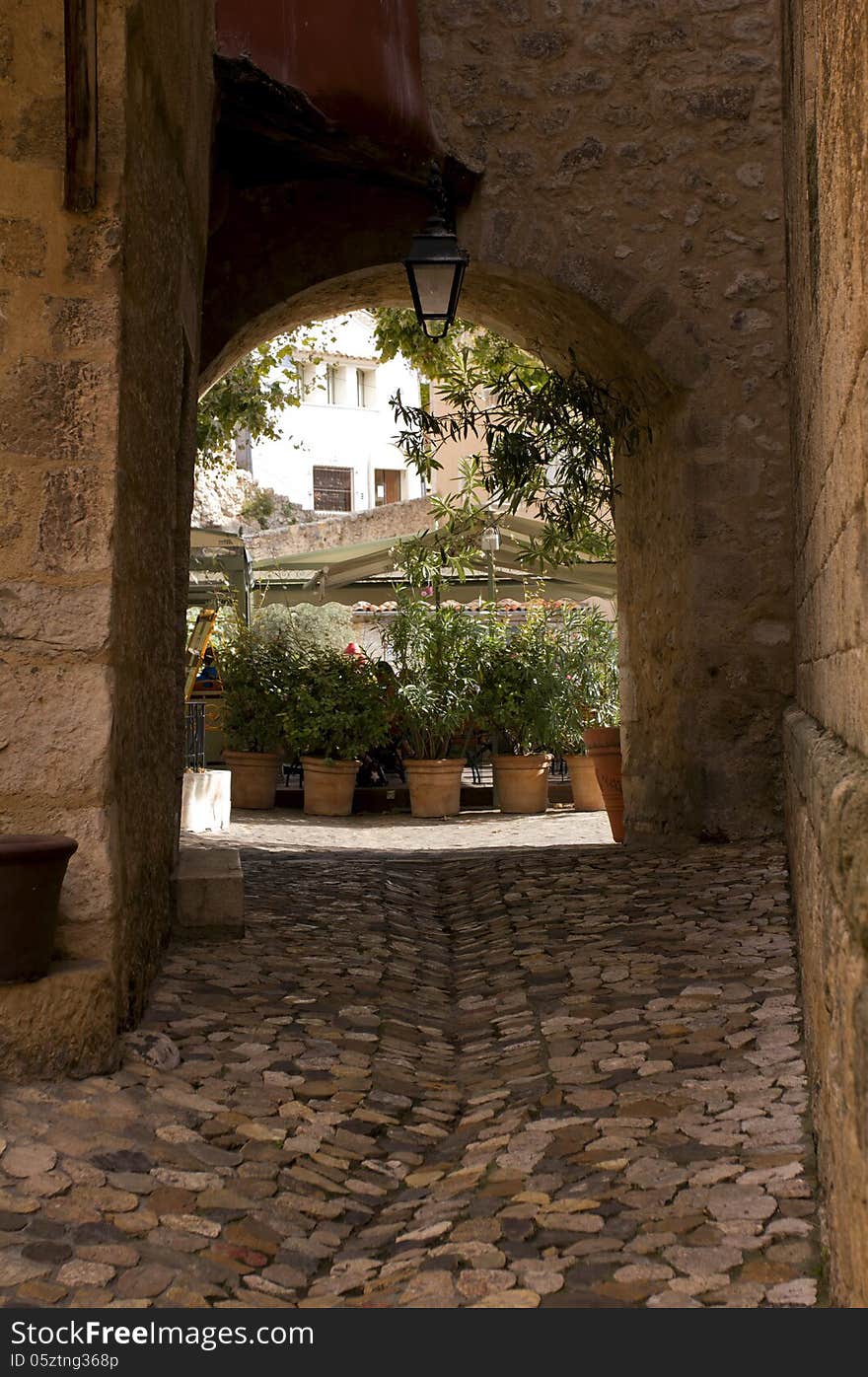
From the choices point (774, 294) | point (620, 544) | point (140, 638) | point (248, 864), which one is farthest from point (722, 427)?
point (140, 638)

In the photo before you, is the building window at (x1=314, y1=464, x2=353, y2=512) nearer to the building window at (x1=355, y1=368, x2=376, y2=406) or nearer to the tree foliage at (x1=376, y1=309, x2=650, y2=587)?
the building window at (x1=355, y1=368, x2=376, y2=406)

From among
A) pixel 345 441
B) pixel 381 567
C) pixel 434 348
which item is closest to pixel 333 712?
pixel 434 348

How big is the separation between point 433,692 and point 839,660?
7.36 meters

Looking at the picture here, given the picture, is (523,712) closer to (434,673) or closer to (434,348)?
(434,673)

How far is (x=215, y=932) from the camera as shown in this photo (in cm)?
468

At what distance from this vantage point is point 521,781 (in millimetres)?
10406

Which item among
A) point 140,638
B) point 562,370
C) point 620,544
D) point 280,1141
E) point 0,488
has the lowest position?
point 280,1141

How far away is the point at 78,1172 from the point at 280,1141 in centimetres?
54

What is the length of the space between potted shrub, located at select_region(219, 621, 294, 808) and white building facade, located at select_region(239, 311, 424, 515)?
21.2 metres

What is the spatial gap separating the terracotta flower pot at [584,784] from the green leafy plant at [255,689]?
234 cm

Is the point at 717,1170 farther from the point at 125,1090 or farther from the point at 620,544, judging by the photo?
the point at 620,544

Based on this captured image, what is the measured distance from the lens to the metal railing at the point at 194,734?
9188mm

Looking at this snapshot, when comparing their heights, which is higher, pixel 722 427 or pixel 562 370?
pixel 562 370

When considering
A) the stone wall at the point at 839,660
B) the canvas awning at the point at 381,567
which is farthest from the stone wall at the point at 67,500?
the canvas awning at the point at 381,567
